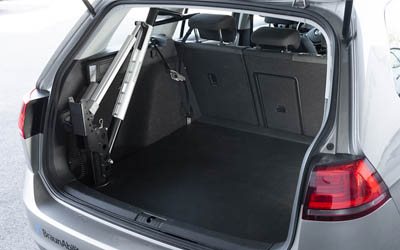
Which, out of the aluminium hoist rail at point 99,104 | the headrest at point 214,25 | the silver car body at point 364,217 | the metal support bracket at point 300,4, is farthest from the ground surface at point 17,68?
the metal support bracket at point 300,4

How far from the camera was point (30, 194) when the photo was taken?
6.79 feet

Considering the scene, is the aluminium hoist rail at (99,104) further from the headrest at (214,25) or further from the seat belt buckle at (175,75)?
the seat belt buckle at (175,75)

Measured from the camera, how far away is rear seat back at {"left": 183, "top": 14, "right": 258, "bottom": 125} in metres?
2.97

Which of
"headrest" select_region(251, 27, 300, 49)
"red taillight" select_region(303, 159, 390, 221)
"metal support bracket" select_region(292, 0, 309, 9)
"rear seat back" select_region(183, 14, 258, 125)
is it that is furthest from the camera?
"rear seat back" select_region(183, 14, 258, 125)

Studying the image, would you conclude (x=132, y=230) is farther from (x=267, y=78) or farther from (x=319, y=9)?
(x=267, y=78)

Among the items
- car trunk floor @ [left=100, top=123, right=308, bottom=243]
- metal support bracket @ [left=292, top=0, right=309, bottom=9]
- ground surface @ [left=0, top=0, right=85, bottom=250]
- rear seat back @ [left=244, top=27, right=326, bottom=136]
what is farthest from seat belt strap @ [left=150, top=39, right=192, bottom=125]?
metal support bracket @ [left=292, top=0, right=309, bottom=9]

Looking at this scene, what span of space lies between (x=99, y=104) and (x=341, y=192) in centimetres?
144

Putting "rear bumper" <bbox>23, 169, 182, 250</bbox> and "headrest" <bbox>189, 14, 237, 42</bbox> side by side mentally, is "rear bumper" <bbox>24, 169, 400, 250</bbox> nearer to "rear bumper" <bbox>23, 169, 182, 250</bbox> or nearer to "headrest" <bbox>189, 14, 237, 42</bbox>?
"rear bumper" <bbox>23, 169, 182, 250</bbox>

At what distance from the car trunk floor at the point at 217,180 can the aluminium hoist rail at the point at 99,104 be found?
0.69 ft

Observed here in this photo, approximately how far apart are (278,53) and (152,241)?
1.58 metres

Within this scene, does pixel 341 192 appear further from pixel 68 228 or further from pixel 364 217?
pixel 68 228

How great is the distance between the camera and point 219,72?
10.7ft

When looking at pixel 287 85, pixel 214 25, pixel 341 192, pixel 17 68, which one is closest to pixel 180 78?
pixel 214 25

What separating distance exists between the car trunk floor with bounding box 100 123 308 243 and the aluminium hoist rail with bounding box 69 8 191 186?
0.21 m
